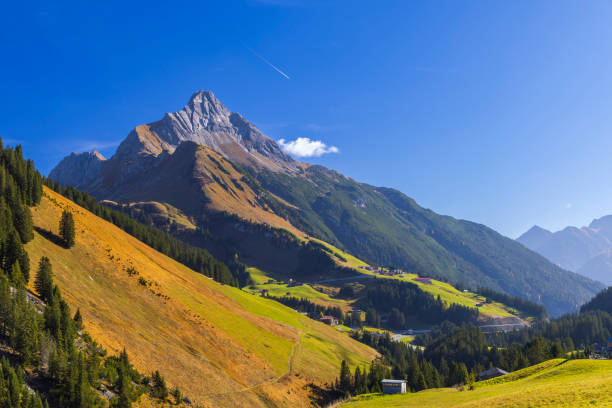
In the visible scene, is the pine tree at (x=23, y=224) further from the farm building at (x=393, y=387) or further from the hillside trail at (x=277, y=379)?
the farm building at (x=393, y=387)

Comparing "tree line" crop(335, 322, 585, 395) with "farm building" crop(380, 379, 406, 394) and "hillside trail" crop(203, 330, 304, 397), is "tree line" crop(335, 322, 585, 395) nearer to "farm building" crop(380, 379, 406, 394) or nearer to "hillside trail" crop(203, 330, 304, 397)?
"farm building" crop(380, 379, 406, 394)

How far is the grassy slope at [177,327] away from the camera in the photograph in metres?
57.6

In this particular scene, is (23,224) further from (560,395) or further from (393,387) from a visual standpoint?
(560,395)

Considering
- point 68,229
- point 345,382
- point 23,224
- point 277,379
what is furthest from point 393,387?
point 23,224

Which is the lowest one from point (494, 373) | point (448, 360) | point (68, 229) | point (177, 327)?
A: point (448, 360)

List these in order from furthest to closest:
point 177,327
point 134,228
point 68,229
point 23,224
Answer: point 134,228 < point 68,229 < point 177,327 < point 23,224

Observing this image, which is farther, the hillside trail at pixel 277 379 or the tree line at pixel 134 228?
the tree line at pixel 134 228

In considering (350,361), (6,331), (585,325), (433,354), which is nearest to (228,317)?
(350,361)

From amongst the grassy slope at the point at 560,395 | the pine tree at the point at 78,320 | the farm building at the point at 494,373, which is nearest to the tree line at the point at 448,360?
the farm building at the point at 494,373

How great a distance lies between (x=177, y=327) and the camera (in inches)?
2832

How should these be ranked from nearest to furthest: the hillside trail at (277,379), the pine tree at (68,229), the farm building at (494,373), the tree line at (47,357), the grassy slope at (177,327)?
the tree line at (47,357) → the grassy slope at (177,327) → the hillside trail at (277,379) → the pine tree at (68,229) → the farm building at (494,373)

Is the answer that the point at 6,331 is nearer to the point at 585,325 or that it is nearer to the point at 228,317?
the point at 228,317

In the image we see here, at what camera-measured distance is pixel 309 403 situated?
7619 cm

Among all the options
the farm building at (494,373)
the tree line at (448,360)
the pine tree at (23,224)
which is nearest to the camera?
the pine tree at (23,224)
